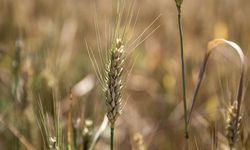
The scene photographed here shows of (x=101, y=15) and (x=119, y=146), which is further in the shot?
(x=101, y=15)

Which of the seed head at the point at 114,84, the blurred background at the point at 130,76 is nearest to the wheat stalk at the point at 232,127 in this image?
the blurred background at the point at 130,76

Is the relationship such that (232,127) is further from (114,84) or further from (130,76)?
(130,76)

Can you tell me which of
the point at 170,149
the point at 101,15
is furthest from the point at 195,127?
the point at 101,15

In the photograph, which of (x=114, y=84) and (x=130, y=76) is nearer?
(x=114, y=84)

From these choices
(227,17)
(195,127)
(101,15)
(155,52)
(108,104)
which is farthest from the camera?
(101,15)

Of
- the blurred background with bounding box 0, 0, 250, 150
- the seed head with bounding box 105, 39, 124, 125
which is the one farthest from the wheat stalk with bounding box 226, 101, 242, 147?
the seed head with bounding box 105, 39, 124, 125

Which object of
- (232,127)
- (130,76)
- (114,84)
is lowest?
(130,76)

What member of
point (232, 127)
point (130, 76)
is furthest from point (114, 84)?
point (130, 76)

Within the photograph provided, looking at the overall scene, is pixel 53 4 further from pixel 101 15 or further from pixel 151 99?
pixel 151 99
